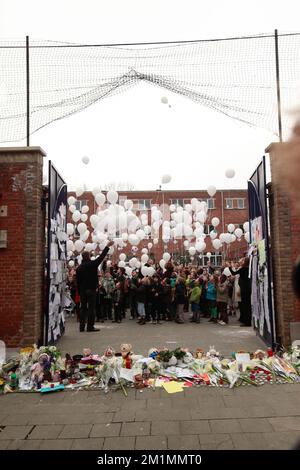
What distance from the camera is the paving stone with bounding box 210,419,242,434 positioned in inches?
A: 144

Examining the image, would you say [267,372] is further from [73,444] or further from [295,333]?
[73,444]

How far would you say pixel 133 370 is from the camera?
5332 millimetres

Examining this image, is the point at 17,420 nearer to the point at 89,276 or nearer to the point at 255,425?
the point at 255,425

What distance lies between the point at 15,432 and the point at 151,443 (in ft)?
4.73

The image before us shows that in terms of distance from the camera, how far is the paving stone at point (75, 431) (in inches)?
143

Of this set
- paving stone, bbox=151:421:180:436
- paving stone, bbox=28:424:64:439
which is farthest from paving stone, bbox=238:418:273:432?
paving stone, bbox=28:424:64:439

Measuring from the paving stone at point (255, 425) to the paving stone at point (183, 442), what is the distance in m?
0.57

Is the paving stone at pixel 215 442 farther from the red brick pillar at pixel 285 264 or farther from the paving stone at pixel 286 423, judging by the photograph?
the red brick pillar at pixel 285 264

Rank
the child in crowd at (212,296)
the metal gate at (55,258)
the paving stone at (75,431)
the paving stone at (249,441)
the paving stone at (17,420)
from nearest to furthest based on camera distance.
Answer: the paving stone at (249,441)
the paving stone at (75,431)
the paving stone at (17,420)
the metal gate at (55,258)
the child in crowd at (212,296)

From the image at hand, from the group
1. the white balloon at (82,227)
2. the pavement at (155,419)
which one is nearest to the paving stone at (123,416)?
the pavement at (155,419)

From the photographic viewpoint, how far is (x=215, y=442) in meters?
3.39

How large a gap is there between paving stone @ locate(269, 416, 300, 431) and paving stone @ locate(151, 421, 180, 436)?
3.29 ft

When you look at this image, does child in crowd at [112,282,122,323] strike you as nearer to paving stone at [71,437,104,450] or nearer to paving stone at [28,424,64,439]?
paving stone at [28,424,64,439]

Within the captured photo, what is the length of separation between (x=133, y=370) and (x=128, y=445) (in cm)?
196
